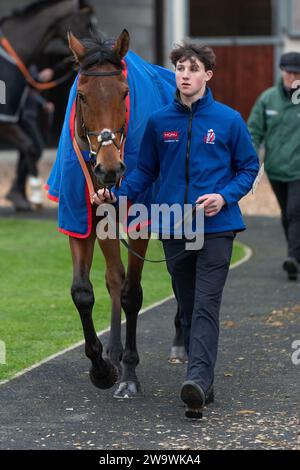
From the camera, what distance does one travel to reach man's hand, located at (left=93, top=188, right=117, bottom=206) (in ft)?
20.1

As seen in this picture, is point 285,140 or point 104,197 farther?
point 285,140

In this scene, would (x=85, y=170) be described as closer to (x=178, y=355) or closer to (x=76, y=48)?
(x=76, y=48)

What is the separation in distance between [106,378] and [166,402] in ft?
1.22

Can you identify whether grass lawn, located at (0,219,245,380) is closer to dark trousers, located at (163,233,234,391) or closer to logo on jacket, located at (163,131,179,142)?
dark trousers, located at (163,233,234,391)

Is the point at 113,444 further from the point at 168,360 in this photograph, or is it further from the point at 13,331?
the point at 13,331

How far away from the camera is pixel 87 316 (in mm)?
6449

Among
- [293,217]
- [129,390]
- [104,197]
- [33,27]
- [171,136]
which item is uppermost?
[171,136]

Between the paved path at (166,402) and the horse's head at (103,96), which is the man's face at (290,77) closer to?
the paved path at (166,402)

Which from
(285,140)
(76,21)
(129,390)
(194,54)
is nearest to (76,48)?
(194,54)

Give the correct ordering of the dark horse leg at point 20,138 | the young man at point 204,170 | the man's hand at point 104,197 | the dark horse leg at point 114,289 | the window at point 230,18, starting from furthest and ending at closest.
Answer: the window at point 230,18, the dark horse leg at point 20,138, the dark horse leg at point 114,289, the man's hand at point 104,197, the young man at point 204,170

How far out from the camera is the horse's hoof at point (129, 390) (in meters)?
6.45

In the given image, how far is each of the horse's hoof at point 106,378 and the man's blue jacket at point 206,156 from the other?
98 centimetres

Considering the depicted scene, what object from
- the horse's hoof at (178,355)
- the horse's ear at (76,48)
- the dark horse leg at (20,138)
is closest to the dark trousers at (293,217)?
the horse's hoof at (178,355)
